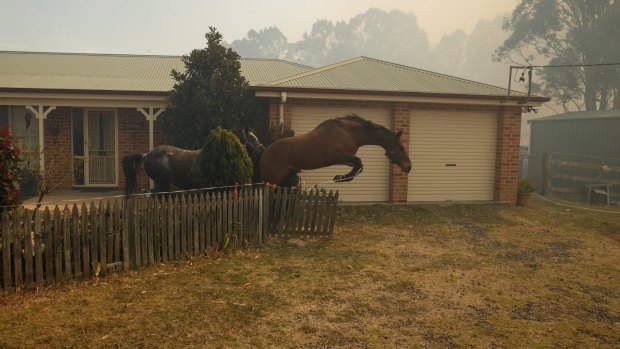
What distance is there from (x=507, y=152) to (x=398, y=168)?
11.8 feet

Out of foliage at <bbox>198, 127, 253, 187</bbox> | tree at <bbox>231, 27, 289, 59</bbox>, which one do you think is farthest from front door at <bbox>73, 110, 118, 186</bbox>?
tree at <bbox>231, 27, 289, 59</bbox>

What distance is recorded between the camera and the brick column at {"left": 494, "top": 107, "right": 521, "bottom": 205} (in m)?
13.6

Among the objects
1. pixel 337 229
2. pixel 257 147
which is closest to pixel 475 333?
pixel 337 229

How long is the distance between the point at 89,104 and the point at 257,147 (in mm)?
6329

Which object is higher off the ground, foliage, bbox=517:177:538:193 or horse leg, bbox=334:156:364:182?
horse leg, bbox=334:156:364:182

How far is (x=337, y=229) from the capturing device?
33.6ft

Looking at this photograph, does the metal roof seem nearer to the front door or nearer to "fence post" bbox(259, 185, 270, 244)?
the front door

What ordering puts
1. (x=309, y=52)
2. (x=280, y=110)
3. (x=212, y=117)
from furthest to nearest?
1. (x=309, y=52)
2. (x=280, y=110)
3. (x=212, y=117)

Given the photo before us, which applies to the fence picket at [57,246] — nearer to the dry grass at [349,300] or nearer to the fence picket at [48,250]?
the fence picket at [48,250]

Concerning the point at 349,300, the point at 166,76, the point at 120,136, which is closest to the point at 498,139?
the point at 349,300

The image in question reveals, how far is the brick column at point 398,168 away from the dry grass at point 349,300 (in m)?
3.65

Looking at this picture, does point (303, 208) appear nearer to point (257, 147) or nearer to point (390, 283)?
point (257, 147)

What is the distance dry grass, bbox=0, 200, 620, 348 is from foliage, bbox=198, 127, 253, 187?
1467mm

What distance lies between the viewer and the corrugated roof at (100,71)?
13.9m
